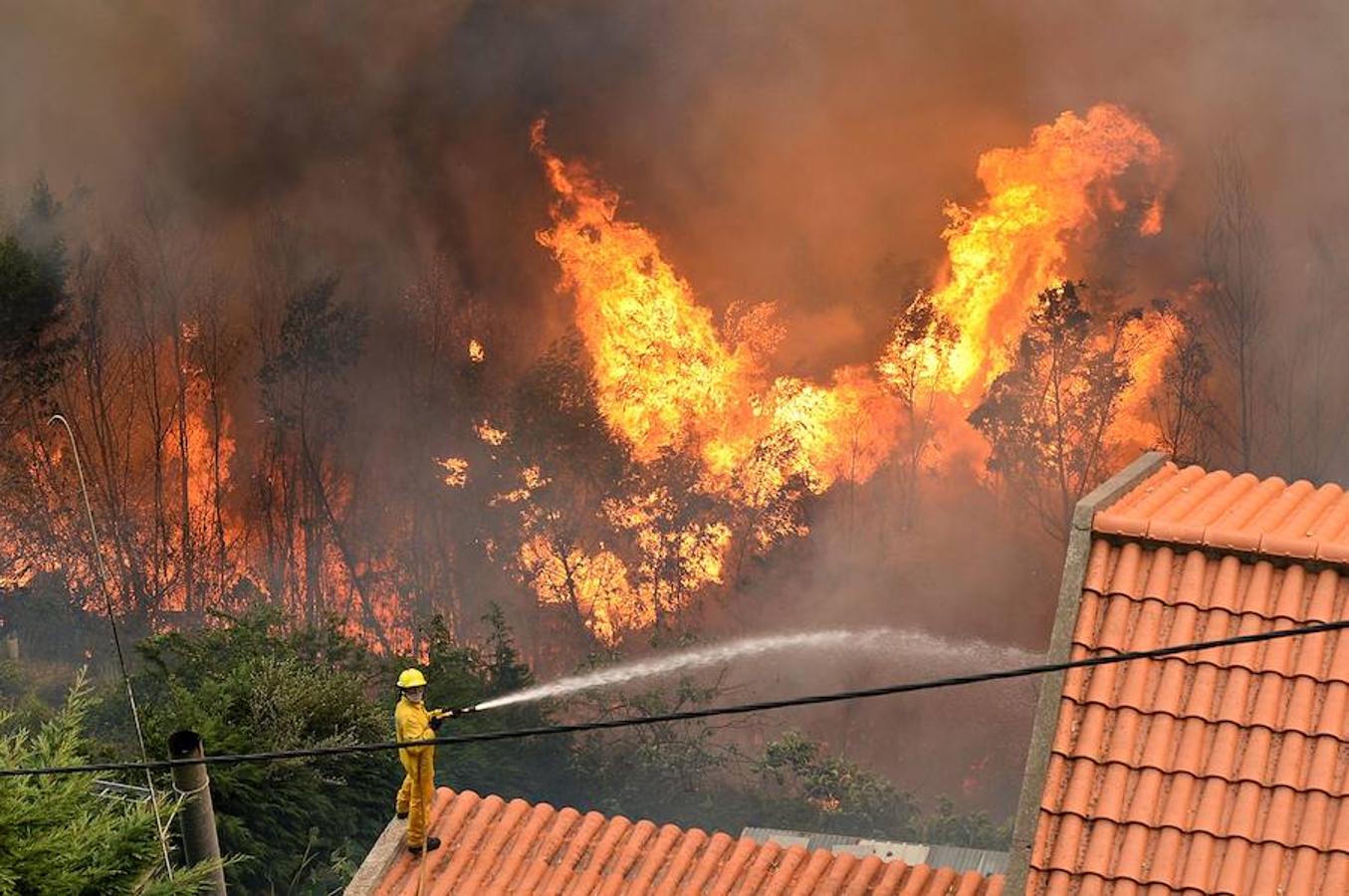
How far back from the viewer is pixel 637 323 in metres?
28.7

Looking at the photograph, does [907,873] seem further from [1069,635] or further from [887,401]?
[887,401]

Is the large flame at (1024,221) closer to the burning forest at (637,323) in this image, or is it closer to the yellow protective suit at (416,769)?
the burning forest at (637,323)

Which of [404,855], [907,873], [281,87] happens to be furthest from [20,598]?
[907,873]

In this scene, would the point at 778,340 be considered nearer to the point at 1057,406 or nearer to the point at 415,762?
the point at 1057,406

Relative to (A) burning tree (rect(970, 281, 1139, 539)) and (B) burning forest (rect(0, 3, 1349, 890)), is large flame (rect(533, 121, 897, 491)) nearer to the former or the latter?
(B) burning forest (rect(0, 3, 1349, 890))

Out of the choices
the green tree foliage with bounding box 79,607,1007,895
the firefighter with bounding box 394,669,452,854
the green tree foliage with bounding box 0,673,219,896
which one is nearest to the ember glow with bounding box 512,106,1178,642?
the green tree foliage with bounding box 79,607,1007,895

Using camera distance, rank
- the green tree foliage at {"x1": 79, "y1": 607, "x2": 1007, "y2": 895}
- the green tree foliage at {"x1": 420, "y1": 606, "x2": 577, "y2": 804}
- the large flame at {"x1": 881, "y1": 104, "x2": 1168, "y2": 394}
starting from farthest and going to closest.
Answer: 1. the large flame at {"x1": 881, "y1": 104, "x2": 1168, "y2": 394}
2. the green tree foliage at {"x1": 420, "y1": 606, "x2": 577, "y2": 804}
3. the green tree foliage at {"x1": 79, "y1": 607, "x2": 1007, "y2": 895}

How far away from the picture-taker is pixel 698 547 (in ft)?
91.7

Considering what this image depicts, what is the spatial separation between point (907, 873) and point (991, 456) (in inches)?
638

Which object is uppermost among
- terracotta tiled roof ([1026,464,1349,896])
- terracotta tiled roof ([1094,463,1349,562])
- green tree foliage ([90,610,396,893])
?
terracotta tiled roof ([1094,463,1349,562])

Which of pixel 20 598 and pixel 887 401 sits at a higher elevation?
pixel 887 401

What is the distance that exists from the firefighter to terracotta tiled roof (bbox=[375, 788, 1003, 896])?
0.26m

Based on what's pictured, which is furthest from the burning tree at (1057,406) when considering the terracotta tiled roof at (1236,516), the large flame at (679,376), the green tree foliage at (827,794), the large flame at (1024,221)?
the terracotta tiled roof at (1236,516)

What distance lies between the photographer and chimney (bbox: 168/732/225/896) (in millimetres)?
12227
